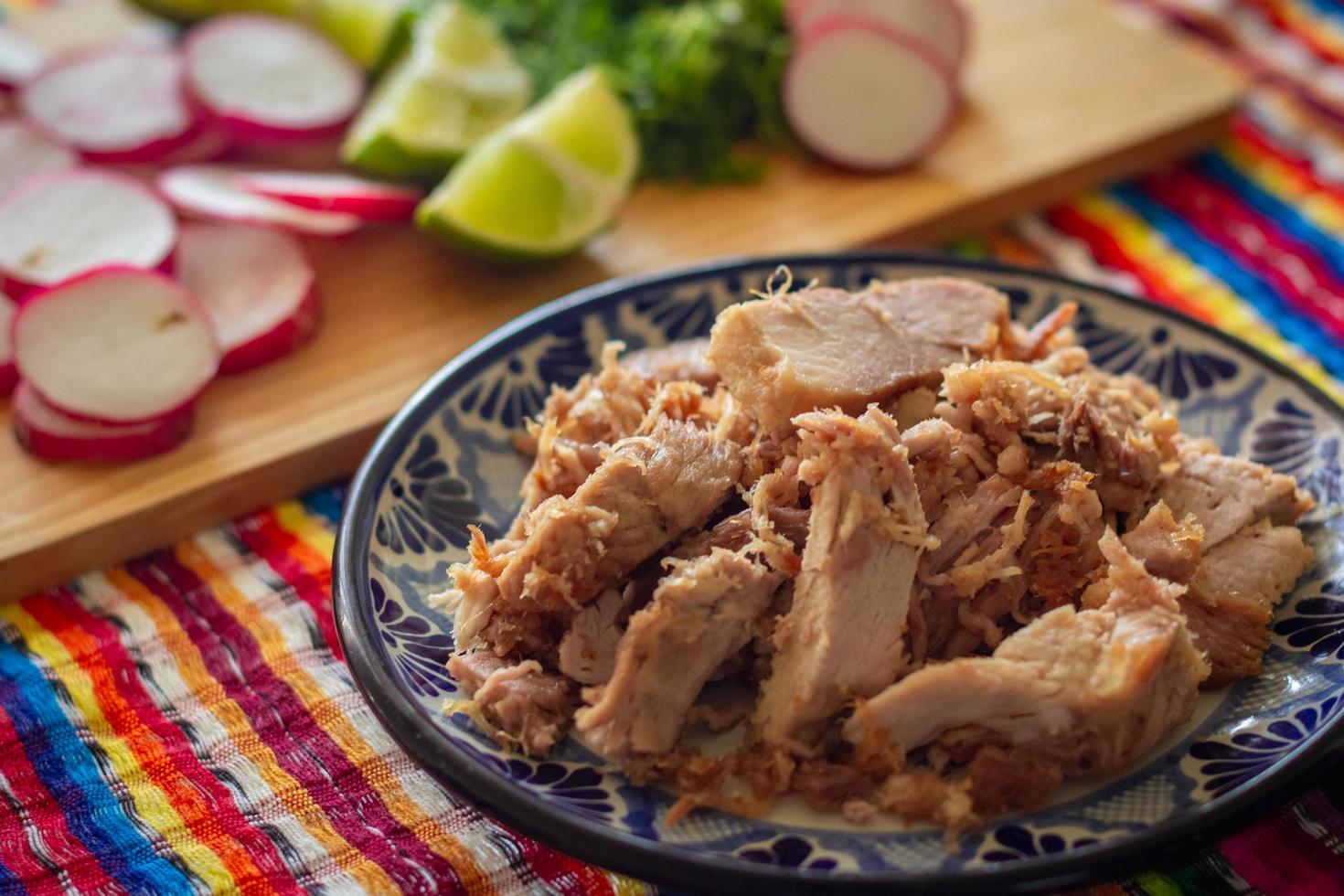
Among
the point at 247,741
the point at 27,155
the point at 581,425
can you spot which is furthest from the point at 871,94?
the point at 247,741

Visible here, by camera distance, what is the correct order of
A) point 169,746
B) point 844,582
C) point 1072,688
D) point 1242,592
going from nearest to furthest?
point 1072,688 < point 844,582 < point 1242,592 < point 169,746

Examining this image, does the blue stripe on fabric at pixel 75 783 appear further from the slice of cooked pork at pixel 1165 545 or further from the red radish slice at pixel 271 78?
the red radish slice at pixel 271 78

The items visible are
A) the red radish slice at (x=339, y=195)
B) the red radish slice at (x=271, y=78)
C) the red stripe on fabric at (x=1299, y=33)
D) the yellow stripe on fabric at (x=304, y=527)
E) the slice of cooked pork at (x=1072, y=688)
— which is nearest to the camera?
the slice of cooked pork at (x=1072, y=688)

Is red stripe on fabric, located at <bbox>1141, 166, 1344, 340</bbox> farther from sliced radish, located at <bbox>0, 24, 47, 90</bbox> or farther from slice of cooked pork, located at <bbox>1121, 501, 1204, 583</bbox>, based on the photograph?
sliced radish, located at <bbox>0, 24, 47, 90</bbox>

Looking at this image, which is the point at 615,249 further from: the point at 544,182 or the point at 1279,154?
the point at 1279,154

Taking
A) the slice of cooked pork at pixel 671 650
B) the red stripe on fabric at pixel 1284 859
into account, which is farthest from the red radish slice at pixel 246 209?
the red stripe on fabric at pixel 1284 859

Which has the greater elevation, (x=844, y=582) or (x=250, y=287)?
(x=844, y=582)

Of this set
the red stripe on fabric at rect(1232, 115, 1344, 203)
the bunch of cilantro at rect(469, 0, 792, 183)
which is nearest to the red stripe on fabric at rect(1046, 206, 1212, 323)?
the red stripe on fabric at rect(1232, 115, 1344, 203)

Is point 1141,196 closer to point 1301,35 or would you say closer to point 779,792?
point 1301,35
